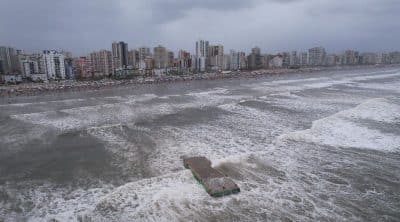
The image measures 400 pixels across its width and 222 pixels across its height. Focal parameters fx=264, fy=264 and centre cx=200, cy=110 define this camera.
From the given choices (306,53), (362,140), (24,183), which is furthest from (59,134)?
(306,53)

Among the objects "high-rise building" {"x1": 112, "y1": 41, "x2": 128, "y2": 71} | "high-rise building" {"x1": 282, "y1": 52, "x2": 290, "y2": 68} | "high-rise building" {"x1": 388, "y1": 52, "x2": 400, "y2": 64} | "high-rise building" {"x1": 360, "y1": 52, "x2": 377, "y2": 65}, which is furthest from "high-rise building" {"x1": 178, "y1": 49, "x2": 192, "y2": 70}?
"high-rise building" {"x1": 388, "y1": 52, "x2": 400, "y2": 64}

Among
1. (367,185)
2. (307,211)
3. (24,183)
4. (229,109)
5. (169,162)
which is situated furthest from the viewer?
(229,109)

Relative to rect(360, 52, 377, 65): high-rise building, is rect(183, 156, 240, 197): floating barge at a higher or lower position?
lower

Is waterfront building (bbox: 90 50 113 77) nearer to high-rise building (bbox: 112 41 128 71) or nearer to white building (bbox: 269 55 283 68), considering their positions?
high-rise building (bbox: 112 41 128 71)

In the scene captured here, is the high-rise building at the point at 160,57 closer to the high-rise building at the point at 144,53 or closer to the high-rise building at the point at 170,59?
the high-rise building at the point at 170,59

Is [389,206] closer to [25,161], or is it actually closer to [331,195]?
[331,195]

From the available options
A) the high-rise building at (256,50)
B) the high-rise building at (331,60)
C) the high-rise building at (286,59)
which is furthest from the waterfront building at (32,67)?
the high-rise building at (331,60)

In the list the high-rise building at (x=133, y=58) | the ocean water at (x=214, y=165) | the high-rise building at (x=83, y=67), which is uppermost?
the high-rise building at (x=133, y=58)
